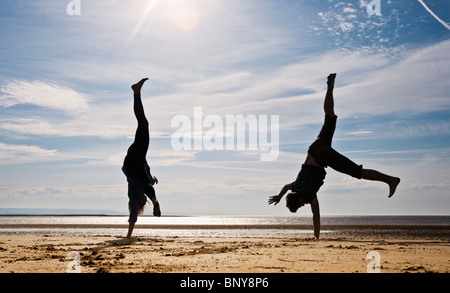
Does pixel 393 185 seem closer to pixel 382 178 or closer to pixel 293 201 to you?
pixel 382 178

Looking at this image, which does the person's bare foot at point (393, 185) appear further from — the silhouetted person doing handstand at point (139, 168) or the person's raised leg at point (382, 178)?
the silhouetted person doing handstand at point (139, 168)

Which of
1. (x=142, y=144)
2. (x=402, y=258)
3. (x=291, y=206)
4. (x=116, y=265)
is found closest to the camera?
(x=116, y=265)

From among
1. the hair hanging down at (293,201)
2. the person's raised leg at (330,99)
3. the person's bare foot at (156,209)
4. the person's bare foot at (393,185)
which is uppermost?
the person's raised leg at (330,99)

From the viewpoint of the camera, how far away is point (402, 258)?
8086 millimetres

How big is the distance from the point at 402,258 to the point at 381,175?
168 cm

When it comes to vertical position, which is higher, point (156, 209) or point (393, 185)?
point (393, 185)

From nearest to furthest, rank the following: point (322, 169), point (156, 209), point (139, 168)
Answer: point (322, 169), point (156, 209), point (139, 168)

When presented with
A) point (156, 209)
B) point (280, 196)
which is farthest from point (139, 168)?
point (280, 196)

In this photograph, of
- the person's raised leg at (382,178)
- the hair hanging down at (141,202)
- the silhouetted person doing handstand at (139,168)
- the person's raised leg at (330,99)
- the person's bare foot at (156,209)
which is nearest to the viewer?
the person's raised leg at (382,178)

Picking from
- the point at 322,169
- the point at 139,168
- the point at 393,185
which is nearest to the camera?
the point at 393,185

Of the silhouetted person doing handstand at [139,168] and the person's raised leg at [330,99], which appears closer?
the person's raised leg at [330,99]

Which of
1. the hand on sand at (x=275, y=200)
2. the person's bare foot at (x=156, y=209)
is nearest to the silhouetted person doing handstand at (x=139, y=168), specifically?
the person's bare foot at (x=156, y=209)
